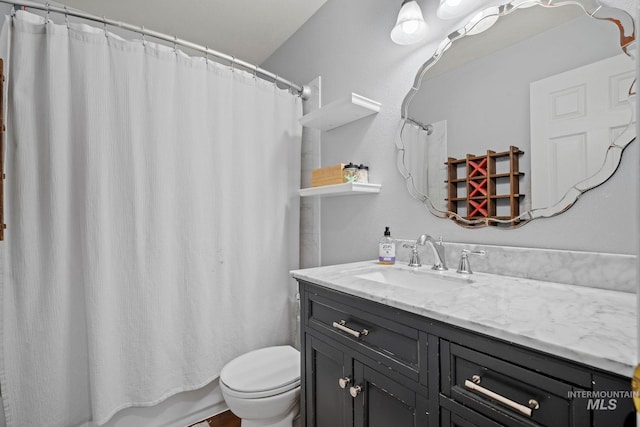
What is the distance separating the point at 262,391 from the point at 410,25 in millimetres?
1726

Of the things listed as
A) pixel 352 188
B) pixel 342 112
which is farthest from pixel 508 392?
pixel 342 112

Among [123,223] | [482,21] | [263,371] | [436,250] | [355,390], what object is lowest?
[263,371]

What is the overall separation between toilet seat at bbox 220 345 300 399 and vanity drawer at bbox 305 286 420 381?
1.38 ft

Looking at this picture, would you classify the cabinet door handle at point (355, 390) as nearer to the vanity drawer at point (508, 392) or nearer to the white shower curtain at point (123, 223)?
the vanity drawer at point (508, 392)

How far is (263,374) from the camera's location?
141 cm

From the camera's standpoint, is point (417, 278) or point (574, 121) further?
point (417, 278)

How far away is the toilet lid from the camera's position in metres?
1.31

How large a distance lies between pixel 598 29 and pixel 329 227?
1.42m

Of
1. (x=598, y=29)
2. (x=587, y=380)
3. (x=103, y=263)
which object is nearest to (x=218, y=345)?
(x=103, y=263)

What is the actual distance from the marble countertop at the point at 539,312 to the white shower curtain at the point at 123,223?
0.90m

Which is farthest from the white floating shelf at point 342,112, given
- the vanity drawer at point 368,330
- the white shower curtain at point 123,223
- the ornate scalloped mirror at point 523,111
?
the vanity drawer at point 368,330

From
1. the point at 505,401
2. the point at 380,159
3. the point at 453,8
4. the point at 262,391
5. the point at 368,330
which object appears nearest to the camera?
the point at 505,401

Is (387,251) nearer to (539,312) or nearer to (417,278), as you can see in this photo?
(417,278)

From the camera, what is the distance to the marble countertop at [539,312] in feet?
1.63
